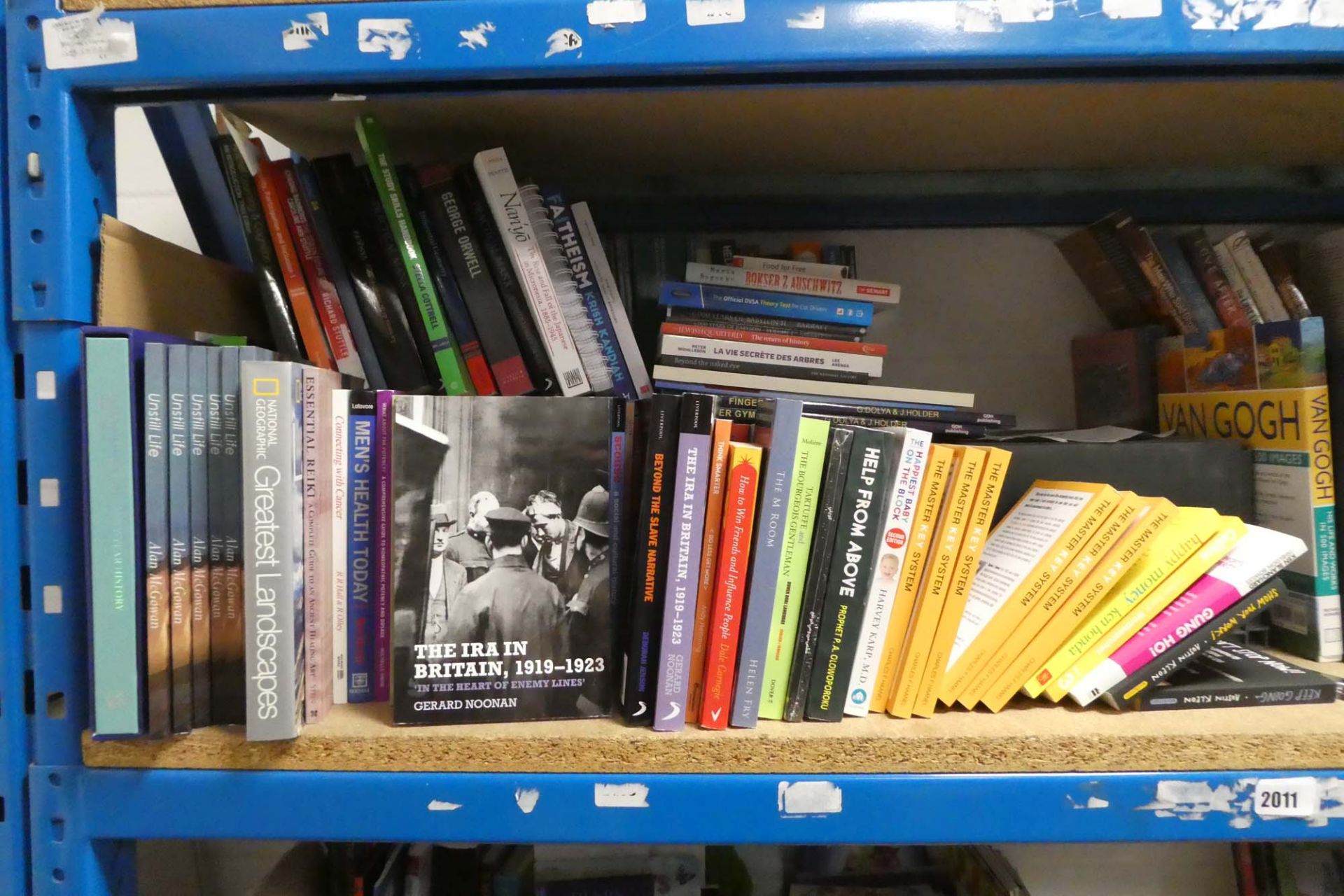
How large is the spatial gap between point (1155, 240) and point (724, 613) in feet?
2.20

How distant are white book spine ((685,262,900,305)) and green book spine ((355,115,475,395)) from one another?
10.1 inches

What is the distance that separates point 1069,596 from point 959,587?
0.10m

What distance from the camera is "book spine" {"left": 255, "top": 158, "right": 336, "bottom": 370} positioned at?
69 cm

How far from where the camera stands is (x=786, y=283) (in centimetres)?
76

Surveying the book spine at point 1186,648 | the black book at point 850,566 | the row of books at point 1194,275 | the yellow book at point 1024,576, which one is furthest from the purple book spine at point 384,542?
the row of books at point 1194,275

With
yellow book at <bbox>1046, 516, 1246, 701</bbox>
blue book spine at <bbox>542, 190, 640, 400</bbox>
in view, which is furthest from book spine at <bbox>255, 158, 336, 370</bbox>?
yellow book at <bbox>1046, 516, 1246, 701</bbox>

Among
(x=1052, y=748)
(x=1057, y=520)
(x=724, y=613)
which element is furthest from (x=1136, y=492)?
(x=724, y=613)

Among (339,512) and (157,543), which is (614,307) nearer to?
(339,512)

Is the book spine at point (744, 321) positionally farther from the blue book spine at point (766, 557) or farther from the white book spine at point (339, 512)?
the white book spine at point (339, 512)

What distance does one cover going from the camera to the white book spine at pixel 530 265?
2.22 feet

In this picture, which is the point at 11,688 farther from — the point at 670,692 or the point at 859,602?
the point at 859,602

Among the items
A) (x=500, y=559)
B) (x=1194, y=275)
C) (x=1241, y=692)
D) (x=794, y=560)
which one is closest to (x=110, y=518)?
(x=500, y=559)

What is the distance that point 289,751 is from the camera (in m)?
0.54

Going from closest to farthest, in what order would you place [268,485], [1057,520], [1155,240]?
[268,485] → [1057,520] → [1155,240]
